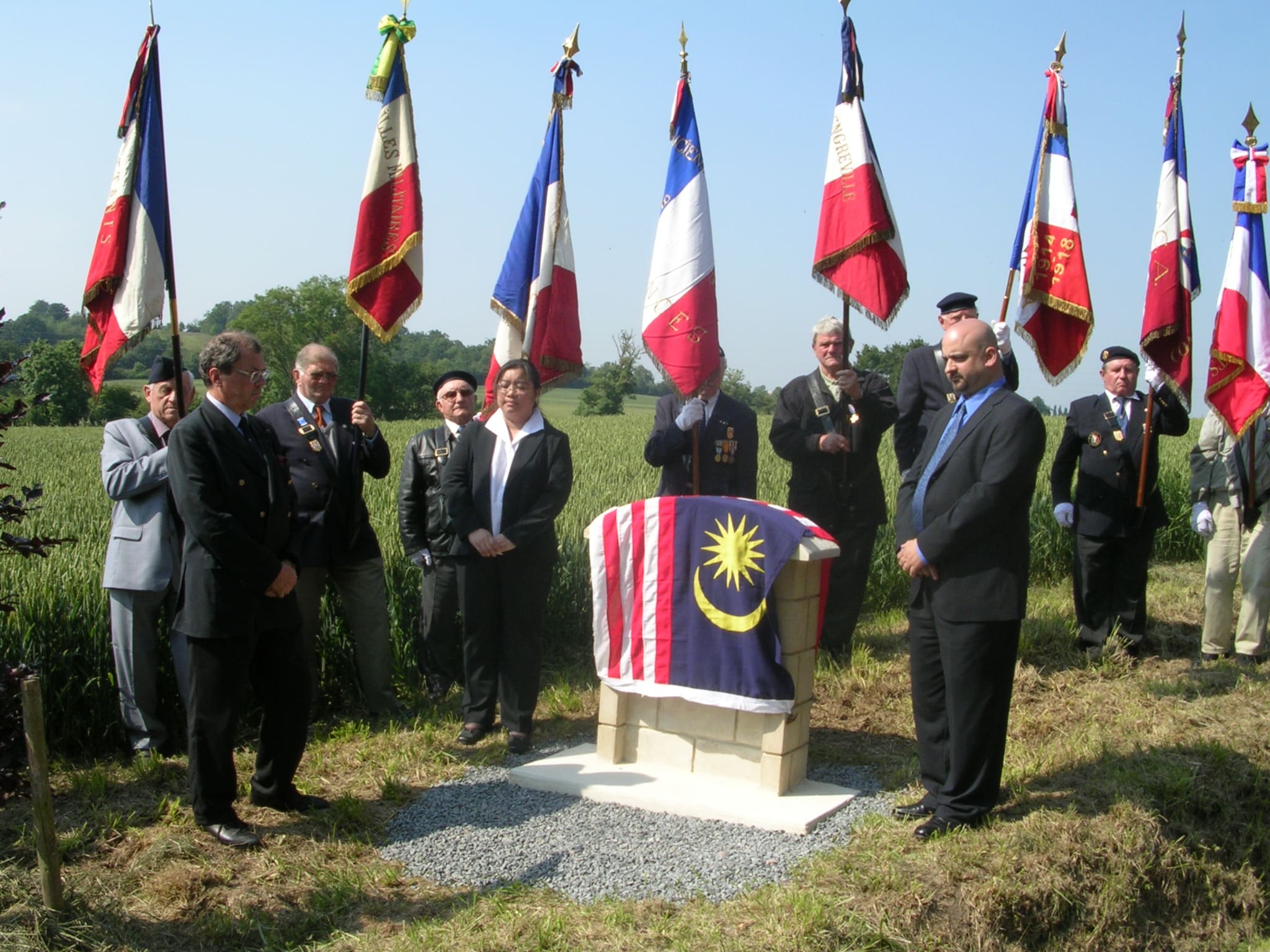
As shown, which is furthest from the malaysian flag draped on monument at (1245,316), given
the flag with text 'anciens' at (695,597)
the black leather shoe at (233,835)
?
the black leather shoe at (233,835)

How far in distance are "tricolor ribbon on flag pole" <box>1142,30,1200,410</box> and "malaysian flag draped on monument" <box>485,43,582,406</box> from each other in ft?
11.0

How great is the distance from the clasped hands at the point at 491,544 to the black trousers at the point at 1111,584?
3677mm

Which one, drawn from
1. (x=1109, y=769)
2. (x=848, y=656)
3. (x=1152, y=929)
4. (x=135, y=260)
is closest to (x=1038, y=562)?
(x=848, y=656)

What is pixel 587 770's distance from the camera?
483 cm

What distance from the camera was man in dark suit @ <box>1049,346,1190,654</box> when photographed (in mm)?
6527

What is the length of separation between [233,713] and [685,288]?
3.06m

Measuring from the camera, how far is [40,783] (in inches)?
129

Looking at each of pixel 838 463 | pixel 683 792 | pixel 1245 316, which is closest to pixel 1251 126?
pixel 1245 316

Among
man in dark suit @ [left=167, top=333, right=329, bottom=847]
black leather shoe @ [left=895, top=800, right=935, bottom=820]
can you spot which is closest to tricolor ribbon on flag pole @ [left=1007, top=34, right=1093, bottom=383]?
black leather shoe @ [left=895, top=800, right=935, bottom=820]

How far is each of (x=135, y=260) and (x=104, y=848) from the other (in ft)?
8.77

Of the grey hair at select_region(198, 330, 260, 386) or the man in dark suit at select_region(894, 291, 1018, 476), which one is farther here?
Answer: the man in dark suit at select_region(894, 291, 1018, 476)

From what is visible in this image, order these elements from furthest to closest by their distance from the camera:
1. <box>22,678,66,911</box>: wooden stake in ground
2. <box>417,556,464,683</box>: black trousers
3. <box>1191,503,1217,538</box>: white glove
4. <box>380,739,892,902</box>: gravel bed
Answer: <box>1191,503,1217,538</box>: white glove, <box>417,556,464,683</box>: black trousers, <box>380,739,892,902</box>: gravel bed, <box>22,678,66,911</box>: wooden stake in ground

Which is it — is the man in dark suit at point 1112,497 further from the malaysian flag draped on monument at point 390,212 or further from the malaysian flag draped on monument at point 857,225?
the malaysian flag draped on monument at point 390,212

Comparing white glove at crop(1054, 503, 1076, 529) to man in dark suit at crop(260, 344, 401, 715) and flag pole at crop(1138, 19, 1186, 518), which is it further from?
man in dark suit at crop(260, 344, 401, 715)
